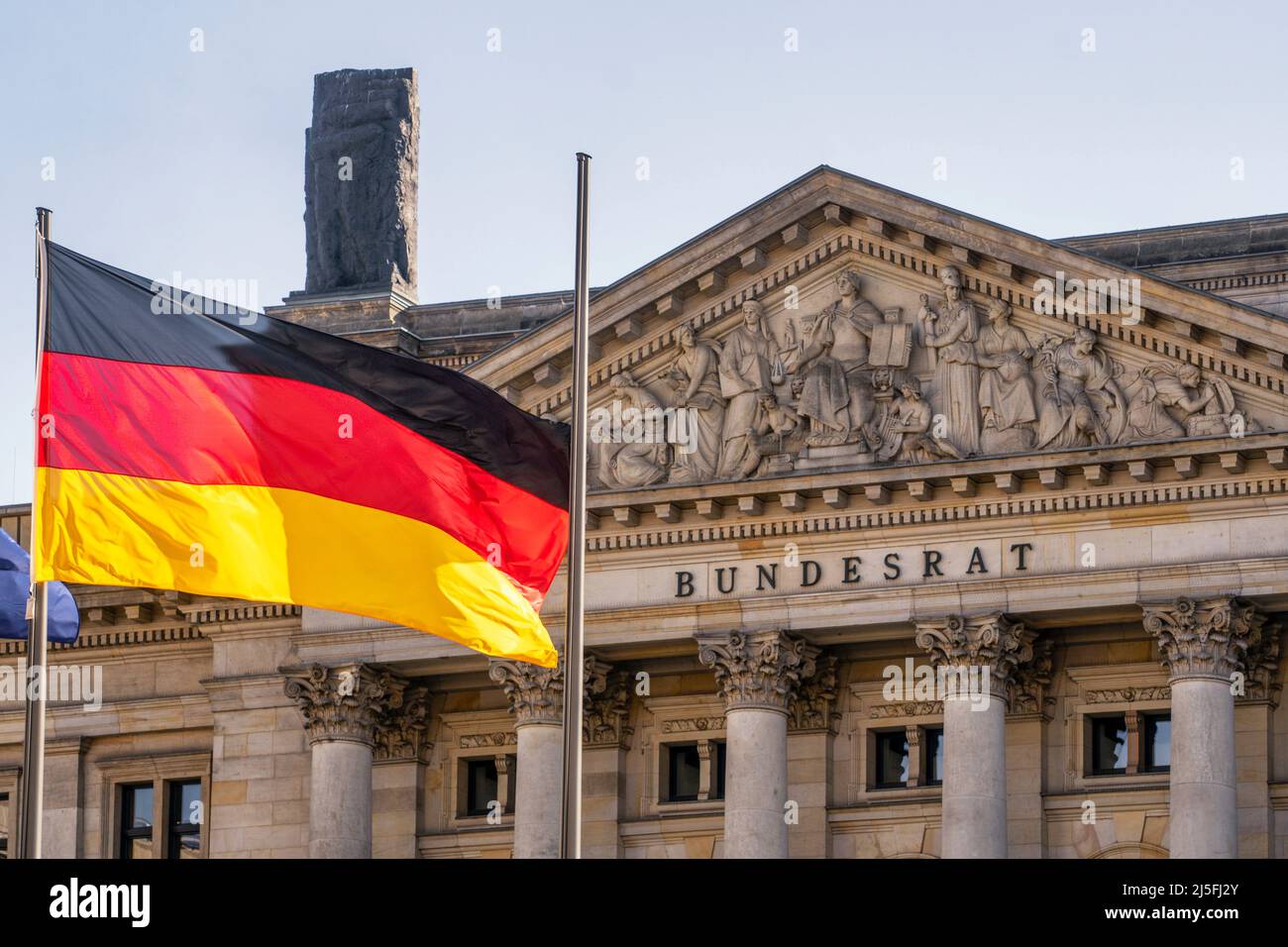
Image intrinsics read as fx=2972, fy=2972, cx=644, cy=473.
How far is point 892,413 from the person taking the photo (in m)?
44.4

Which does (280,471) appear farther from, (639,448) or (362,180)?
(362,180)

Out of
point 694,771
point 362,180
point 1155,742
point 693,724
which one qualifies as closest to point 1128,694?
point 1155,742

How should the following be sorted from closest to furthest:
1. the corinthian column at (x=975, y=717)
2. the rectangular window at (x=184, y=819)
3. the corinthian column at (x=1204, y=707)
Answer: the corinthian column at (x=1204, y=707)
the corinthian column at (x=975, y=717)
the rectangular window at (x=184, y=819)

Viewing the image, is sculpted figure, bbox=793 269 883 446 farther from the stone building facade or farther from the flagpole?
the flagpole

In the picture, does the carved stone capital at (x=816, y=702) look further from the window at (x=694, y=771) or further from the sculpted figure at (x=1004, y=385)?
the sculpted figure at (x=1004, y=385)

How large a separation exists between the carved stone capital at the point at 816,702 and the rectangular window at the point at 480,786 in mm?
5635

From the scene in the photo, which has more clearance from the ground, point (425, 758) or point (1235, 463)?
point (1235, 463)

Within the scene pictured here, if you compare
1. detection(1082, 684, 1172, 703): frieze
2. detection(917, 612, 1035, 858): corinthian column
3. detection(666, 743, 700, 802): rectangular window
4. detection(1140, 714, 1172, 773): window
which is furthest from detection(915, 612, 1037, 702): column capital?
detection(666, 743, 700, 802): rectangular window

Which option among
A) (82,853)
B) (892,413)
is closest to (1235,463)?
(892,413)

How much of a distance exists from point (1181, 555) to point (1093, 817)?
14.2 ft

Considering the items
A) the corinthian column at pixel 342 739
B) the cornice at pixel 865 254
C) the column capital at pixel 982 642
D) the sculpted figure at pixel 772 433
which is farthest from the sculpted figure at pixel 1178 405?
the corinthian column at pixel 342 739

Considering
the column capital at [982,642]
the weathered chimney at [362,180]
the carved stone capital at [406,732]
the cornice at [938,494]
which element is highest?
the weathered chimney at [362,180]

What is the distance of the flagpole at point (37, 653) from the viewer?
24.1 meters
